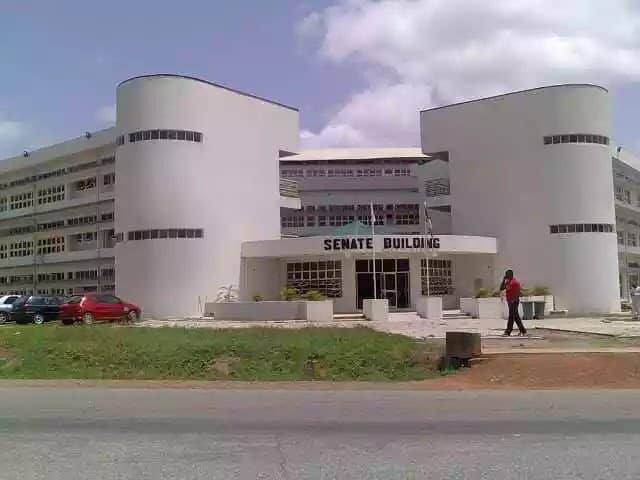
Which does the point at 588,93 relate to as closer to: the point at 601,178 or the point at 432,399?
the point at 601,178

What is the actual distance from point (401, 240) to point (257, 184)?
1079 cm

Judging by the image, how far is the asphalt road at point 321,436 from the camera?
6.86m

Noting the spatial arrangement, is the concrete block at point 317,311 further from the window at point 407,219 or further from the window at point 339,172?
the window at point 339,172

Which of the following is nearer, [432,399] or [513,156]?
[432,399]

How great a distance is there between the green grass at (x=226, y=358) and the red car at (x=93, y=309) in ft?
44.4

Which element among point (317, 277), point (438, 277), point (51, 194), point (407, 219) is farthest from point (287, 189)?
point (51, 194)

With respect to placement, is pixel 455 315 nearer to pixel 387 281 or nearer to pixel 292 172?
pixel 387 281

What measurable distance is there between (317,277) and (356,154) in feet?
102

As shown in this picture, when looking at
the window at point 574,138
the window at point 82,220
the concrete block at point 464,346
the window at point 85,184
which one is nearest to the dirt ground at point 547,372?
the concrete block at point 464,346

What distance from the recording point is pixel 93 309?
32938 millimetres

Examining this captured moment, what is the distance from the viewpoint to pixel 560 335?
23562 millimetres

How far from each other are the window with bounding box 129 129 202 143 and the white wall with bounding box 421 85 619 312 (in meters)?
17.8

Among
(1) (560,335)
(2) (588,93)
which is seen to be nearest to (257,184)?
(2) (588,93)

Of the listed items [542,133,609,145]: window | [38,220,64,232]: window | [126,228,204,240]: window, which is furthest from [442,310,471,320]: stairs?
[38,220,64,232]: window
